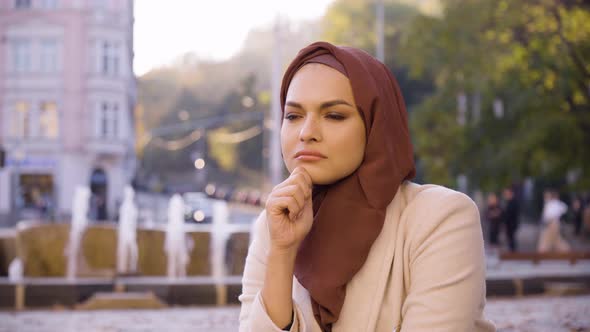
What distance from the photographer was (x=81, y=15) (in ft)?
139

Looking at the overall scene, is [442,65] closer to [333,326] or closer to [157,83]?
[333,326]

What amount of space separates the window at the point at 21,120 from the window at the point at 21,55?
1819 mm

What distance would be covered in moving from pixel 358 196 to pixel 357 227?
0.09 metres

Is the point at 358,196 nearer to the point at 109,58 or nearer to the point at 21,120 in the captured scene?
the point at 21,120

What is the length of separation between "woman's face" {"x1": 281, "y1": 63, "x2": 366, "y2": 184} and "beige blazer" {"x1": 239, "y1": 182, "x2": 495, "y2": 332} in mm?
204

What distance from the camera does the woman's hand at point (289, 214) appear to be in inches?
90.6

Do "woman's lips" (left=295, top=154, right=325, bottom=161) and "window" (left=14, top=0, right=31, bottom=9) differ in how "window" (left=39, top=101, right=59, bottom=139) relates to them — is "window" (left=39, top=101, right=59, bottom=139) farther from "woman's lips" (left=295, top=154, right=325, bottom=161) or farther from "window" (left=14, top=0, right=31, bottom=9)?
"woman's lips" (left=295, top=154, right=325, bottom=161)

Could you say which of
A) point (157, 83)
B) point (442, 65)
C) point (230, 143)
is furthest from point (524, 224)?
point (157, 83)

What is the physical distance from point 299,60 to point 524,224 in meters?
40.1

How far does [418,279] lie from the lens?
7.58ft

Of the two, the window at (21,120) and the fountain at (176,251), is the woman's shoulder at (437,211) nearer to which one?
the fountain at (176,251)

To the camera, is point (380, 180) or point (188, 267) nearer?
point (380, 180)

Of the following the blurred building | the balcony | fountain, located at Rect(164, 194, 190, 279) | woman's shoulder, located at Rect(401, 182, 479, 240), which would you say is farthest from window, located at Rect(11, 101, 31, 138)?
woman's shoulder, located at Rect(401, 182, 479, 240)

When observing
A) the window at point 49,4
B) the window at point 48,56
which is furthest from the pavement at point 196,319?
the window at point 49,4
